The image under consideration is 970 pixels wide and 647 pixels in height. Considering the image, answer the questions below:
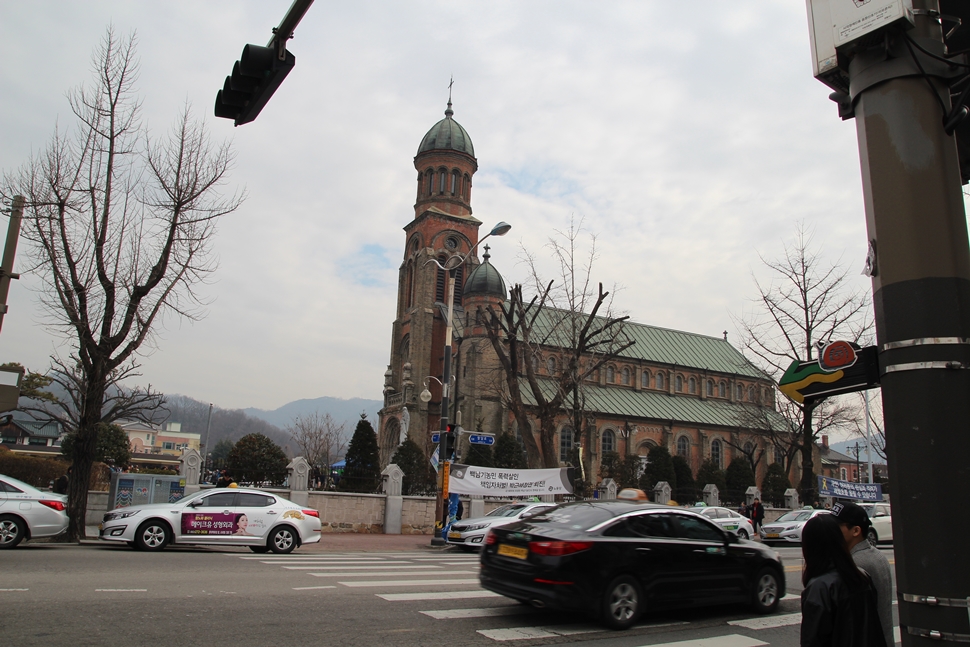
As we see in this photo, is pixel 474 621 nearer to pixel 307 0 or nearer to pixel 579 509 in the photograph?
pixel 579 509

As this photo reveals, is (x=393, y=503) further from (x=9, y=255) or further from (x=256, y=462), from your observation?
(x=9, y=255)

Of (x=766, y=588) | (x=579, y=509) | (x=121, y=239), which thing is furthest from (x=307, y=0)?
(x=121, y=239)

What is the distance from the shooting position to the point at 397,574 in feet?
38.7

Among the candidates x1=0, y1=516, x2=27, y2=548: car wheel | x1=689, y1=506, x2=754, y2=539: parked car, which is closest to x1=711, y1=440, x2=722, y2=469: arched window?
x1=689, y1=506, x2=754, y2=539: parked car

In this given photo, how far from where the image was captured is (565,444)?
5119cm

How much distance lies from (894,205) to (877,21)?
95cm

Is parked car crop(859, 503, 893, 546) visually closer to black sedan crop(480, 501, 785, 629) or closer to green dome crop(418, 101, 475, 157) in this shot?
black sedan crop(480, 501, 785, 629)

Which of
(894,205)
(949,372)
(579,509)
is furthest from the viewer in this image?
(579,509)

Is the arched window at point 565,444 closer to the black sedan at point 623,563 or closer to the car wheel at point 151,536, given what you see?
the car wheel at point 151,536

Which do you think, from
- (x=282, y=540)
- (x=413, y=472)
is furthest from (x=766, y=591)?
(x=413, y=472)

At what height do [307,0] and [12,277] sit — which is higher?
[307,0]

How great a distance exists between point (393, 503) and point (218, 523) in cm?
1185

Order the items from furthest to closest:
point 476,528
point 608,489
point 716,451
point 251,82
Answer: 1. point 716,451
2. point 608,489
3. point 476,528
4. point 251,82

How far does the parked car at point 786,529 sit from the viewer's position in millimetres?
26062
